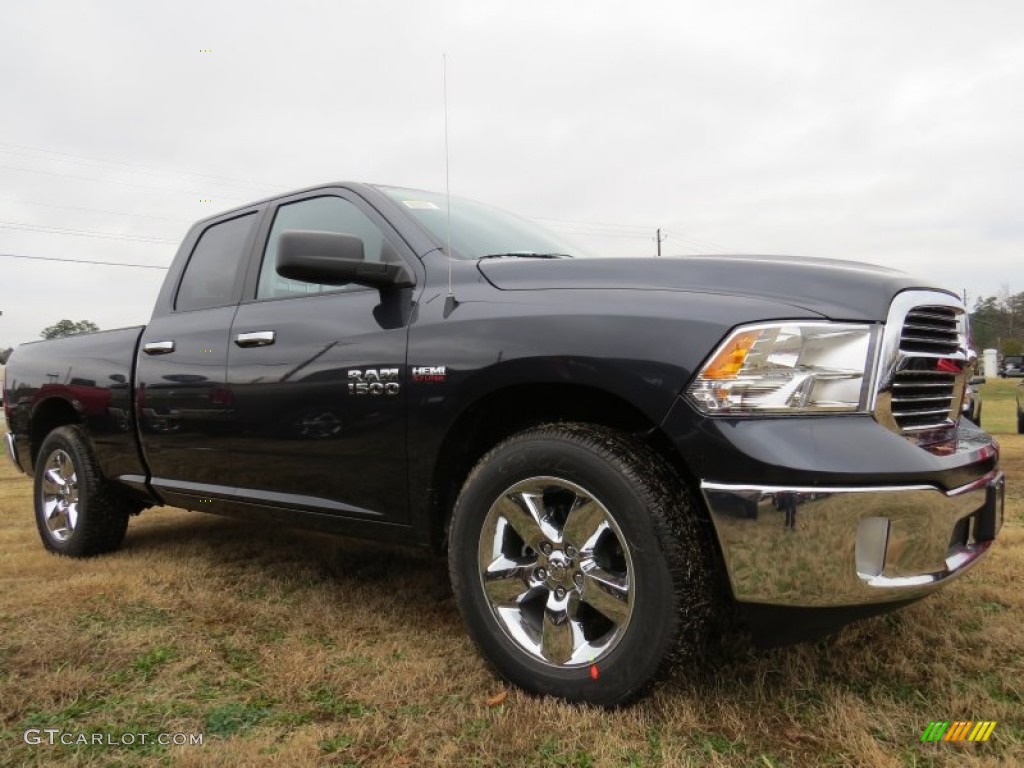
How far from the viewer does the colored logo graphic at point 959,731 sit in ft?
6.19

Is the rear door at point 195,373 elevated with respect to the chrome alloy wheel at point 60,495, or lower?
elevated

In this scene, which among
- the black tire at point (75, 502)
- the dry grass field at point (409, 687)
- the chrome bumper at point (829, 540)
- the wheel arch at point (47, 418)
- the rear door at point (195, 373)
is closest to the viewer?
the chrome bumper at point (829, 540)

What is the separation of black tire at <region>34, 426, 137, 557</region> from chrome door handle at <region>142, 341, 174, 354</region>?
872 millimetres

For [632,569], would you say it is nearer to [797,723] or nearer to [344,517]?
[797,723]

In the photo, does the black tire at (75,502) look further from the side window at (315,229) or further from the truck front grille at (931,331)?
the truck front grille at (931,331)

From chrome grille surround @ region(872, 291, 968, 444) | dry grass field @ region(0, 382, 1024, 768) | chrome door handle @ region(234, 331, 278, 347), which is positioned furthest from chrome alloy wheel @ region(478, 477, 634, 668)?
chrome door handle @ region(234, 331, 278, 347)

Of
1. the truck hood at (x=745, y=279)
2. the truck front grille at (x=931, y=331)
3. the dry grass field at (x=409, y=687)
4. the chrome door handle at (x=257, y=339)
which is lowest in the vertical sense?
the dry grass field at (x=409, y=687)

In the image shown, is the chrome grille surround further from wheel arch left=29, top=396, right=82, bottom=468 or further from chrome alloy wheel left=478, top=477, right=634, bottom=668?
wheel arch left=29, top=396, right=82, bottom=468

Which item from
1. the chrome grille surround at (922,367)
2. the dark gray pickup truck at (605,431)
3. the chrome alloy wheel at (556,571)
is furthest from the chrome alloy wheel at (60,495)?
the chrome grille surround at (922,367)

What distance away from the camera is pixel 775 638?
Result: 1940 mm

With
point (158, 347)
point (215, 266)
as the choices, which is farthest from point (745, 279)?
point (158, 347)

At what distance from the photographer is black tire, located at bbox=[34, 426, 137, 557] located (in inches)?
161

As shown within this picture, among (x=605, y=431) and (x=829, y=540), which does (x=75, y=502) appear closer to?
(x=605, y=431)

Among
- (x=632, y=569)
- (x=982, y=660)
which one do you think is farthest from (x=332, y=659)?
(x=982, y=660)
